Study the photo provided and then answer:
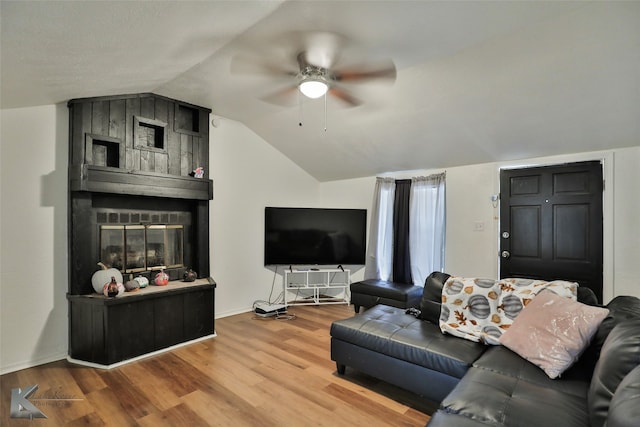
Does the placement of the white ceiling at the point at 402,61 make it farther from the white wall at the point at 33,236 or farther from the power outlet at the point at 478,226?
Result: the power outlet at the point at 478,226

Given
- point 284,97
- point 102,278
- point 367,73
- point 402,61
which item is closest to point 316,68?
point 367,73

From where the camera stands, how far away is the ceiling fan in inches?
92.2

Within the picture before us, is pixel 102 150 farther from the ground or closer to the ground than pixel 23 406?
farther from the ground

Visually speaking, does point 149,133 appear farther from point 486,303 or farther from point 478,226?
point 478,226

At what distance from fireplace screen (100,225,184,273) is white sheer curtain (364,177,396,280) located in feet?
8.98

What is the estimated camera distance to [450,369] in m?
2.02

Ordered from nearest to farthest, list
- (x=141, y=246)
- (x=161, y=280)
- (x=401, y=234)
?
(x=161, y=280), (x=141, y=246), (x=401, y=234)

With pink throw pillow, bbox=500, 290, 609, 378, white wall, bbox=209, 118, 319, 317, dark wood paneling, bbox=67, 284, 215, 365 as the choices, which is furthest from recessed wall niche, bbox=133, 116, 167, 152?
pink throw pillow, bbox=500, 290, 609, 378

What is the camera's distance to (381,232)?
4.90 metres

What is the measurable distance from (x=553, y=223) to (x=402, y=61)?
2529mm

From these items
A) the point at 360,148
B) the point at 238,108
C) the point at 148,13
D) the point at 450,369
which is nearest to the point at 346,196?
the point at 360,148

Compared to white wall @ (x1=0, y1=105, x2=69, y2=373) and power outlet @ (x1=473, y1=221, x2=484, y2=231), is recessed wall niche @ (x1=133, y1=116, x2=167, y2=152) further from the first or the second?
power outlet @ (x1=473, y1=221, x2=484, y2=231)

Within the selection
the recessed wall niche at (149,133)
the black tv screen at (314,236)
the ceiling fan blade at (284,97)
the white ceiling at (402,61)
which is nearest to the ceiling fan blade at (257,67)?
the white ceiling at (402,61)
